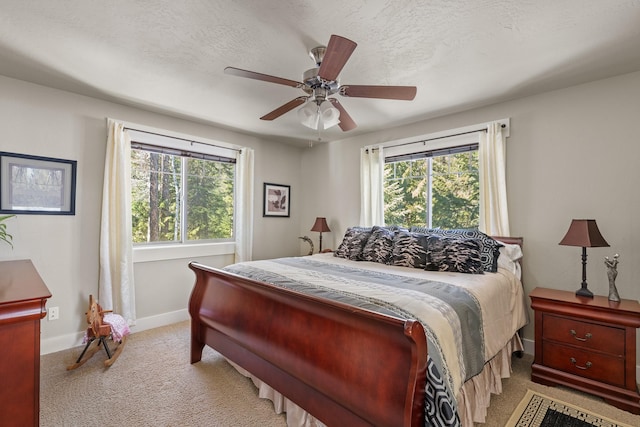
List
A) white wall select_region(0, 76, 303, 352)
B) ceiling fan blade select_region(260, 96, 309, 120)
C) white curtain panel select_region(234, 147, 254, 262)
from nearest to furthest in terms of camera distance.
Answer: ceiling fan blade select_region(260, 96, 309, 120)
white wall select_region(0, 76, 303, 352)
white curtain panel select_region(234, 147, 254, 262)

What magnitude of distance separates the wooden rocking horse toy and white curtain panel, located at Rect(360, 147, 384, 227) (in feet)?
9.55

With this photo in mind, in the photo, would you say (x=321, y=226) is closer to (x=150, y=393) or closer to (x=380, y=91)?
(x=380, y=91)

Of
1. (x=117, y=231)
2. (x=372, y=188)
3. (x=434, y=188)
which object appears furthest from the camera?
(x=372, y=188)

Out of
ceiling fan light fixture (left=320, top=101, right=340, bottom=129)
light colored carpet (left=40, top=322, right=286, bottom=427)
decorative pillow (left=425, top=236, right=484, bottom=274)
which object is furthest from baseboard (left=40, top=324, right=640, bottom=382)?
ceiling fan light fixture (left=320, top=101, right=340, bottom=129)

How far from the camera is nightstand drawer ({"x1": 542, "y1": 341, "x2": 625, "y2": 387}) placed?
207 cm

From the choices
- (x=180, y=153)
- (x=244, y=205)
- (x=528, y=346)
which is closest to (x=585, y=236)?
(x=528, y=346)

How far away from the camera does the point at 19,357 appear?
128 centimetres

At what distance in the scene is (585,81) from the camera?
103 inches

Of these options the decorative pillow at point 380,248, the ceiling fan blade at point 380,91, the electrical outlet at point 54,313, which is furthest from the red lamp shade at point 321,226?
the electrical outlet at point 54,313

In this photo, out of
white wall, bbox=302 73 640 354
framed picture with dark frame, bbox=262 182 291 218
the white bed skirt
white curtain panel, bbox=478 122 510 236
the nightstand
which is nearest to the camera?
the white bed skirt

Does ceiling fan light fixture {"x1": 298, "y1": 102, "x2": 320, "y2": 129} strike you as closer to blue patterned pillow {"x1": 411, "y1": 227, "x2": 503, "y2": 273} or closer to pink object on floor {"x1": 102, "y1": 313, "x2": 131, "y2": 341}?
blue patterned pillow {"x1": 411, "y1": 227, "x2": 503, "y2": 273}

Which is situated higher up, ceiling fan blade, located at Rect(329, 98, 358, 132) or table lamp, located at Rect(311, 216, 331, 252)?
ceiling fan blade, located at Rect(329, 98, 358, 132)

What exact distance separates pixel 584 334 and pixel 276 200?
383 centimetres

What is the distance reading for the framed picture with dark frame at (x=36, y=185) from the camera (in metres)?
2.66
